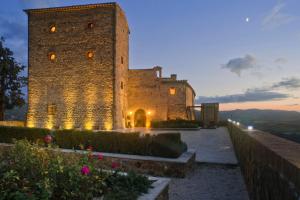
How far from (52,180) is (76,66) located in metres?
20.8

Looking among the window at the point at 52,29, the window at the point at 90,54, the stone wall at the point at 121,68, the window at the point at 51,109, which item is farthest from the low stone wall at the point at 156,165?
the window at the point at 52,29

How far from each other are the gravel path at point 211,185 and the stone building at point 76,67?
14.5 metres

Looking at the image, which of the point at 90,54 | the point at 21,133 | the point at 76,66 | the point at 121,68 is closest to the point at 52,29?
the point at 76,66

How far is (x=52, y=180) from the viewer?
14.5 feet

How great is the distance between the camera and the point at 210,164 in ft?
34.4

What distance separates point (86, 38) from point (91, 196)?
21269mm

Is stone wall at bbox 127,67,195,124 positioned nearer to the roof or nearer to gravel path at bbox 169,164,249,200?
the roof

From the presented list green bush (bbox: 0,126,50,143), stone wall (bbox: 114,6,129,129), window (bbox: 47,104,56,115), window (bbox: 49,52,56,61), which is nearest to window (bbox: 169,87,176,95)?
stone wall (bbox: 114,6,129,129)

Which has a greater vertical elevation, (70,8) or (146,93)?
(70,8)

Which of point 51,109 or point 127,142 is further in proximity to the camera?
point 51,109

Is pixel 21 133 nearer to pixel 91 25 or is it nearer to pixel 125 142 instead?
pixel 125 142

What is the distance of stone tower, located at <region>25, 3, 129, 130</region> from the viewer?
23.5 meters

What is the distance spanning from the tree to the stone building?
1.48 meters

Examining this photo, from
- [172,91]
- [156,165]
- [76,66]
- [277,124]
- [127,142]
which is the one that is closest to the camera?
[156,165]
